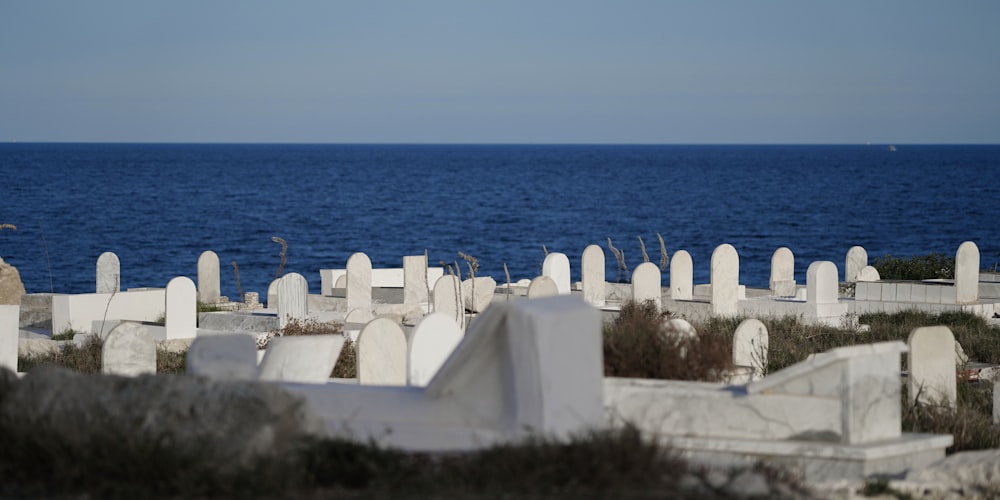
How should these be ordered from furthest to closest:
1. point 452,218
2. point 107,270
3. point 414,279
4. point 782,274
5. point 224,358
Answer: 1. point 452,218
2. point 782,274
3. point 107,270
4. point 414,279
5. point 224,358

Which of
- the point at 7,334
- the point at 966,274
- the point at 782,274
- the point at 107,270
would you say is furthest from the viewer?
the point at 782,274

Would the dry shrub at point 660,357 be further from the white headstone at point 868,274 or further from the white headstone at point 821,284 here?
the white headstone at point 868,274

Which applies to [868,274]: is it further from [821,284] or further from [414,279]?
[414,279]

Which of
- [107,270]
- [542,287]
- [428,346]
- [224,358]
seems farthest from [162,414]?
[107,270]

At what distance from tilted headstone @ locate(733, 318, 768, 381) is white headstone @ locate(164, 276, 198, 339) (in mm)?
7014

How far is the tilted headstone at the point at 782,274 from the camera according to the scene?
68.8 ft

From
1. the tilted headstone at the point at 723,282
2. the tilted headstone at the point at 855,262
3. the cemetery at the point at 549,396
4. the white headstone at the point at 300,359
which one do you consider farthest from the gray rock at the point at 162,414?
the tilted headstone at the point at 855,262

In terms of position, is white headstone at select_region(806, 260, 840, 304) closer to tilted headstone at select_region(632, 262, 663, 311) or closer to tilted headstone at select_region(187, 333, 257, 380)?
tilted headstone at select_region(632, 262, 663, 311)

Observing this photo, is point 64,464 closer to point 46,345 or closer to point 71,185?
point 46,345

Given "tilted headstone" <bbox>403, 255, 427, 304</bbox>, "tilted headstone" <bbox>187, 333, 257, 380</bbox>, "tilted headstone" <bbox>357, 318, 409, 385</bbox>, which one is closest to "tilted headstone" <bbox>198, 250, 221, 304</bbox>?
"tilted headstone" <bbox>403, 255, 427, 304</bbox>

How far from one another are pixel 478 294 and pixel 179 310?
15.2ft

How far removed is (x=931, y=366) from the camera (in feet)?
32.1

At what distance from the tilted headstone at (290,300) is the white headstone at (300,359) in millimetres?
7698

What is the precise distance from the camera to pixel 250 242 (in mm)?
53156
